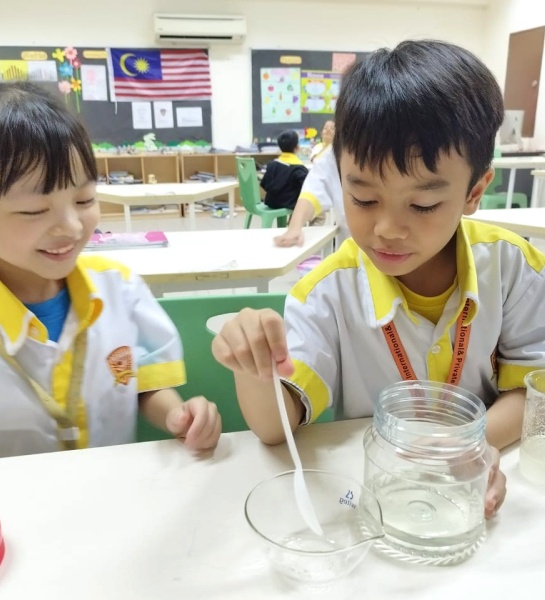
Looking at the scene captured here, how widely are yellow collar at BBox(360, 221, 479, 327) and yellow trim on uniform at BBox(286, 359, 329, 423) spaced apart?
5.3 inches

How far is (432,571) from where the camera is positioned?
1.86ft

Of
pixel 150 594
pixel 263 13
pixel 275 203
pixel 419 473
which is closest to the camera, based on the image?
pixel 150 594

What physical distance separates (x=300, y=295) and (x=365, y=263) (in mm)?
121

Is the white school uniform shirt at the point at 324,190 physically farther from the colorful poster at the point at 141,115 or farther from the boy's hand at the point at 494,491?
the colorful poster at the point at 141,115

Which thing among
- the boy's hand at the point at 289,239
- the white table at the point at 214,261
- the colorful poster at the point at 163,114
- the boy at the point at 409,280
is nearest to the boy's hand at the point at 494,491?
the boy at the point at 409,280

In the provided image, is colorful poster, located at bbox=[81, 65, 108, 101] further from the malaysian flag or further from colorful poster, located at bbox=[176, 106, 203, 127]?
colorful poster, located at bbox=[176, 106, 203, 127]

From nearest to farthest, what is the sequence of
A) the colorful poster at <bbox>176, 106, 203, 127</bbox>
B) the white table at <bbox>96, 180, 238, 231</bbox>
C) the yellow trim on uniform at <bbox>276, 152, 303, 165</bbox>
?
the white table at <bbox>96, 180, 238, 231</bbox> < the yellow trim on uniform at <bbox>276, 152, 303, 165</bbox> < the colorful poster at <bbox>176, 106, 203, 127</bbox>

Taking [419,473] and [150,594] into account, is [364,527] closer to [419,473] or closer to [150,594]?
[419,473]

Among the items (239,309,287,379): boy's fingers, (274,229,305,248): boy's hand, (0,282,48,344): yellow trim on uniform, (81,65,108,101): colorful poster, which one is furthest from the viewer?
(81,65,108,101): colorful poster

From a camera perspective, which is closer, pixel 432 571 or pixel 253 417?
pixel 432 571

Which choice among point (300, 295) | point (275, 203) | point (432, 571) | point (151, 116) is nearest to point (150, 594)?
point (432, 571)

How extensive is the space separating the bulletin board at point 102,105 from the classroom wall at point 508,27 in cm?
342

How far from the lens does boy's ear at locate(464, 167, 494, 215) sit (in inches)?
33.7

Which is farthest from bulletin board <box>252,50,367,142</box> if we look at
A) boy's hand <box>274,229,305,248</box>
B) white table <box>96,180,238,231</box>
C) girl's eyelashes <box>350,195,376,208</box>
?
girl's eyelashes <box>350,195,376,208</box>
